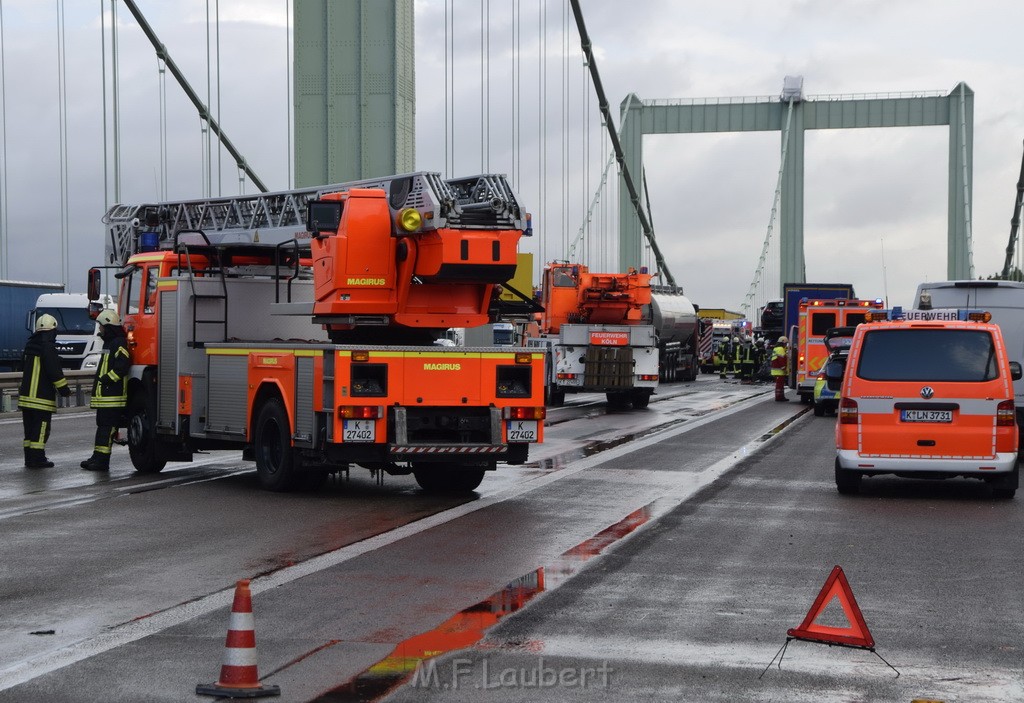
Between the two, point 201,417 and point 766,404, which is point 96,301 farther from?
point 766,404

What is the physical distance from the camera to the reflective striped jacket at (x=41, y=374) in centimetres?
1836

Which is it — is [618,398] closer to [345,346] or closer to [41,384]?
[41,384]

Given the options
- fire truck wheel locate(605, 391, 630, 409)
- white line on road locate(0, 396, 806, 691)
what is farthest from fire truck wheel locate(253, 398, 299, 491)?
fire truck wheel locate(605, 391, 630, 409)

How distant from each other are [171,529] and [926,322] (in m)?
7.66

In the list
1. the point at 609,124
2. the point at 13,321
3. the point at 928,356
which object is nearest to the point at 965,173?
the point at 609,124

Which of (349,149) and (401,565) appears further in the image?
(349,149)

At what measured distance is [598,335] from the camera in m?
35.7

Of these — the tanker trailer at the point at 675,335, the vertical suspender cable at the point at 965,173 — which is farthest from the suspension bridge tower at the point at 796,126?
the tanker trailer at the point at 675,335

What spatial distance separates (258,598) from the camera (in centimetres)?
898

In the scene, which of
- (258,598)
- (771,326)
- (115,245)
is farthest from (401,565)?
(771,326)

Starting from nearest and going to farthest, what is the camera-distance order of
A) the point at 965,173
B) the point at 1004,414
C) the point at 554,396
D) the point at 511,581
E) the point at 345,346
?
the point at 511,581 → the point at 345,346 → the point at 1004,414 → the point at 554,396 → the point at 965,173

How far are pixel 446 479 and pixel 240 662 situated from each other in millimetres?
9270

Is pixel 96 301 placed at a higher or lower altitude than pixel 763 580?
higher

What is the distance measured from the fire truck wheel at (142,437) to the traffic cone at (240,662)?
10.7 metres
